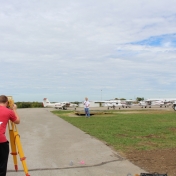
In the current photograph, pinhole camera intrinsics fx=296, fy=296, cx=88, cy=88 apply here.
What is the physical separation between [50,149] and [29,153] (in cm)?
88

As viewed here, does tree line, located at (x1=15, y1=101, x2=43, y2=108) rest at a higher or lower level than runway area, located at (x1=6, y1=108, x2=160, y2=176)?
higher

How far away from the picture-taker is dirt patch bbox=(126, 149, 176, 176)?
6.55 meters

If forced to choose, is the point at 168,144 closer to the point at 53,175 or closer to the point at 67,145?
the point at 67,145

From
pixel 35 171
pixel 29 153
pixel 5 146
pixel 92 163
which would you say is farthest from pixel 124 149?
pixel 5 146

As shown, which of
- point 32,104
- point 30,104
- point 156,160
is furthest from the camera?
point 32,104

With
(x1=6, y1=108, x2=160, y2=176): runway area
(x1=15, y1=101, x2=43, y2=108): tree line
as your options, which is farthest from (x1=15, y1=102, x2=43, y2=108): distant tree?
(x1=6, y1=108, x2=160, y2=176): runway area

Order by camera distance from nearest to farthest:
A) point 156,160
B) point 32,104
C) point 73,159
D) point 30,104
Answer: point 156,160 < point 73,159 < point 30,104 < point 32,104

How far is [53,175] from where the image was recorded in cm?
616

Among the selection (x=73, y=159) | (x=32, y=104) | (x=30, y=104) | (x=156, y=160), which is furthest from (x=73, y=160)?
(x=32, y=104)

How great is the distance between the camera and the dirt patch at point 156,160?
655 centimetres

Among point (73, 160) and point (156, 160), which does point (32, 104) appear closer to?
point (73, 160)

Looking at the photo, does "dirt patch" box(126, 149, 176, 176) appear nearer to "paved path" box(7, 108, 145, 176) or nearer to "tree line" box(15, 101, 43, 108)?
"paved path" box(7, 108, 145, 176)

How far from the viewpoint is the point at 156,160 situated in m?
7.43

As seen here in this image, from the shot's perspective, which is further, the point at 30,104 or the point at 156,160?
the point at 30,104
